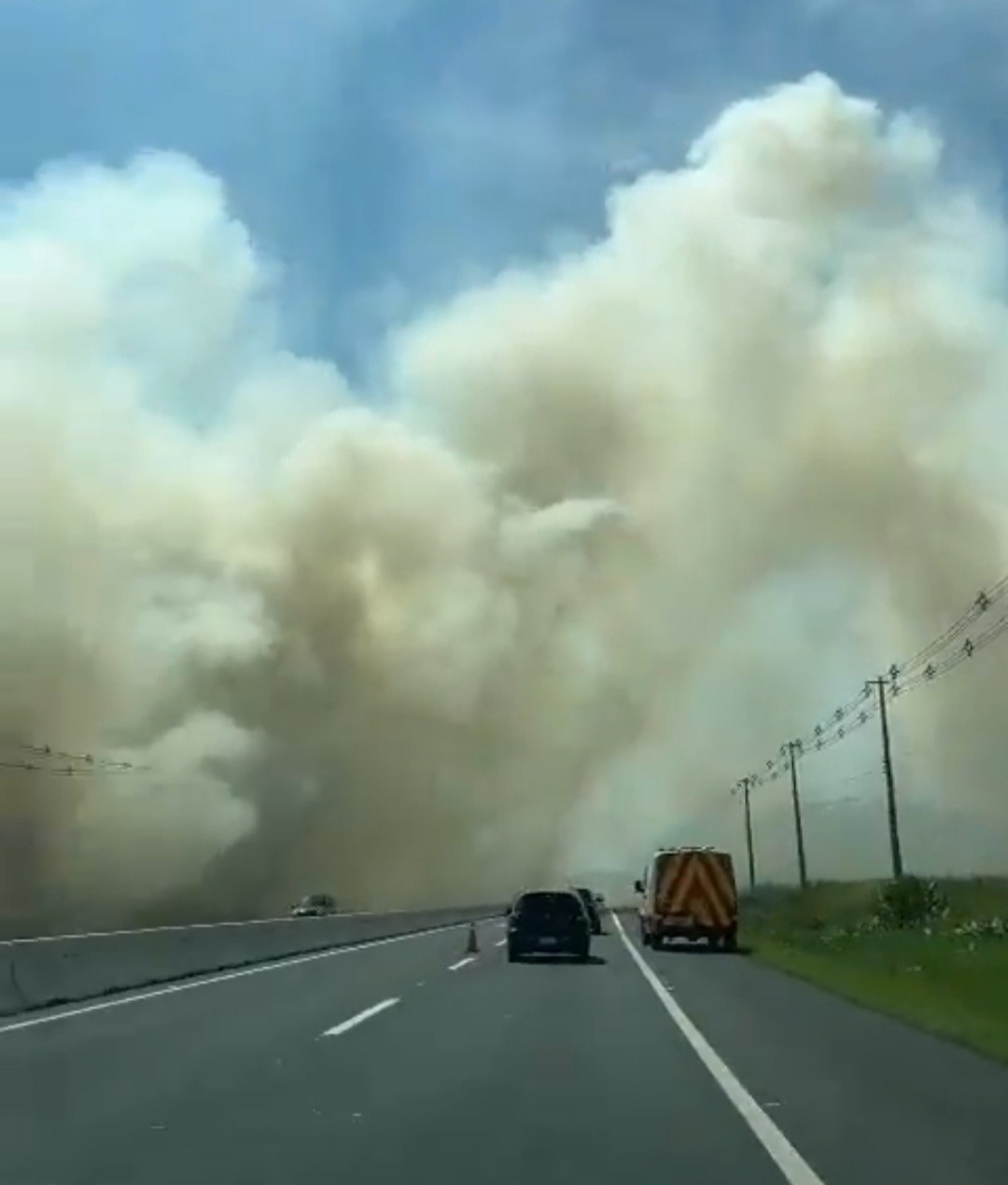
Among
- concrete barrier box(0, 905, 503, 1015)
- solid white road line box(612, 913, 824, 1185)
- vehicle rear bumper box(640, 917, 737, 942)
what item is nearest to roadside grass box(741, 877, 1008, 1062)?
vehicle rear bumper box(640, 917, 737, 942)

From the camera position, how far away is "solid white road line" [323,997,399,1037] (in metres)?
19.8

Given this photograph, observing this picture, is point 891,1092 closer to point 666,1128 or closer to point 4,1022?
point 666,1128

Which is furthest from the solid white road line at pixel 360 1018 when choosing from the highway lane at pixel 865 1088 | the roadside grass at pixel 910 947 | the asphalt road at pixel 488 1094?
the roadside grass at pixel 910 947

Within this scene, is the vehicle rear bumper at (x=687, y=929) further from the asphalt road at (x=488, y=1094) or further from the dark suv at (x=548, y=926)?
the asphalt road at (x=488, y=1094)

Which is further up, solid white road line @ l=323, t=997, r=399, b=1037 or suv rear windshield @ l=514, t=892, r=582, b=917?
suv rear windshield @ l=514, t=892, r=582, b=917

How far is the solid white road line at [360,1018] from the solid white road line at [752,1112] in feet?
13.4

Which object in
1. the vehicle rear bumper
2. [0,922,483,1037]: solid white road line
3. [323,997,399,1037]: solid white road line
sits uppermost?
the vehicle rear bumper

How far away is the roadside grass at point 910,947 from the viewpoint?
23.5 m

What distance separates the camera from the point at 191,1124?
39.3ft

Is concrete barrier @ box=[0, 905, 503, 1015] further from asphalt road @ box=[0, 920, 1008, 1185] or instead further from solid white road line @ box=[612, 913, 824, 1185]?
solid white road line @ box=[612, 913, 824, 1185]

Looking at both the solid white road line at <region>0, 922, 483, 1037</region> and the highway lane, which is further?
the solid white road line at <region>0, 922, 483, 1037</region>

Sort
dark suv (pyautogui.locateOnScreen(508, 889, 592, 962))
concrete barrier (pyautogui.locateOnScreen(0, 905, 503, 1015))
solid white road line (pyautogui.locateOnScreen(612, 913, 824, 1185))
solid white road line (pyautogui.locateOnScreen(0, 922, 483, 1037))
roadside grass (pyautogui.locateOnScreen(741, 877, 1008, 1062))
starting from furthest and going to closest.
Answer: dark suv (pyautogui.locateOnScreen(508, 889, 592, 962))
concrete barrier (pyautogui.locateOnScreen(0, 905, 503, 1015))
roadside grass (pyautogui.locateOnScreen(741, 877, 1008, 1062))
solid white road line (pyautogui.locateOnScreen(0, 922, 483, 1037))
solid white road line (pyautogui.locateOnScreen(612, 913, 824, 1185))

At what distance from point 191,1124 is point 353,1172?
245 centimetres

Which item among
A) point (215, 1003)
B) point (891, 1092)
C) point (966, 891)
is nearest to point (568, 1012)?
point (215, 1003)
